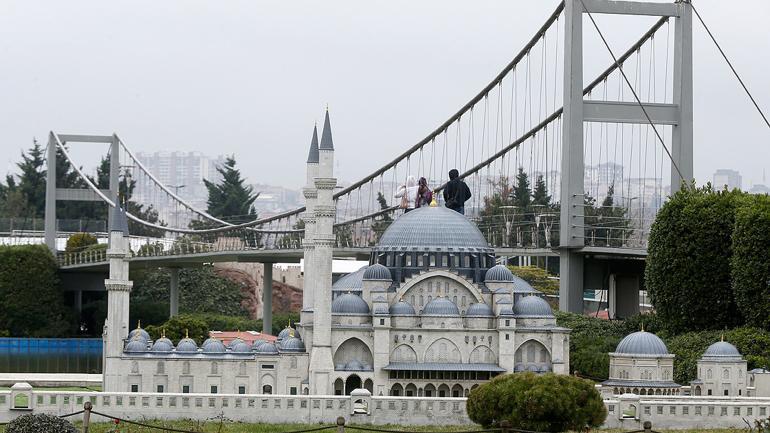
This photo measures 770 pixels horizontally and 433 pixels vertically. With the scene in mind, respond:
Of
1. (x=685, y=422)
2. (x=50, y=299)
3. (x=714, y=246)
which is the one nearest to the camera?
(x=685, y=422)

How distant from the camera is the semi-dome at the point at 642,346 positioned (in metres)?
69.8

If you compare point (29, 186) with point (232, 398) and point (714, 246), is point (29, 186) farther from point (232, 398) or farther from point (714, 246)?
point (232, 398)

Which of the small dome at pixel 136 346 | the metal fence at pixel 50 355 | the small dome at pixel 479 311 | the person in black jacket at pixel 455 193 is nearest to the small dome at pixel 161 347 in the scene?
the small dome at pixel 136 346

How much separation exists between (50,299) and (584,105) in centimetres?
4132

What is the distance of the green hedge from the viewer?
112 m

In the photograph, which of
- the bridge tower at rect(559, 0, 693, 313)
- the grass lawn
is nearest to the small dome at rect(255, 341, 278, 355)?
the grass lawn

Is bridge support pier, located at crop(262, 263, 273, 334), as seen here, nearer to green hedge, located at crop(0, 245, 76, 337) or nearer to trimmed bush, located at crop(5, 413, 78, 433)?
green hedge, located at crop(0, 245, 76, 337)

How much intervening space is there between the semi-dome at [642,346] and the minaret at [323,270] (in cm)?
1057

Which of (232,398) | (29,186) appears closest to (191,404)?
(232,398)

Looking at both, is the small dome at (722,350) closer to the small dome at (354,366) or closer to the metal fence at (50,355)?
the small dome at (354,366)

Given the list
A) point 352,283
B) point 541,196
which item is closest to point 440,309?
point 352,283

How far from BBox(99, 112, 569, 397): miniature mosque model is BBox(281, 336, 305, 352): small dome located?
4cm

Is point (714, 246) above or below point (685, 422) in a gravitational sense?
above

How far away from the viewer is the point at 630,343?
2771 inches
